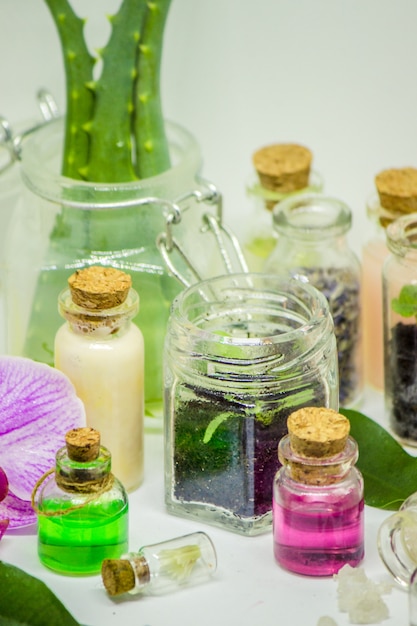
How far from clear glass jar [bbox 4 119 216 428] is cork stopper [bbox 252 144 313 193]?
8 centimetres

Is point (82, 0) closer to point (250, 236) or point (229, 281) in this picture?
point (250, 236)

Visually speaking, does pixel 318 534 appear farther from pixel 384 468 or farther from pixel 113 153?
pixel 113 153

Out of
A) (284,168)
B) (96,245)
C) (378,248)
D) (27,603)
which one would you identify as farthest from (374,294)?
(27,603)

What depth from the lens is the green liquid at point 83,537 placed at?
0.95 m

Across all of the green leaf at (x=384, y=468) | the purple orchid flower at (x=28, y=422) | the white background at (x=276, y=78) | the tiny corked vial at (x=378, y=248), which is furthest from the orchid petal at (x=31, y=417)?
the white background at (x=276, y=78)

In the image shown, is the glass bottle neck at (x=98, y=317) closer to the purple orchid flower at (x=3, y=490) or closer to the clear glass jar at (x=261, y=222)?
the purple orchid flower at (x=3, y=490)

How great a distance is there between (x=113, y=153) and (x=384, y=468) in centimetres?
36

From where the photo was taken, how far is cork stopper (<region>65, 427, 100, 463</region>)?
0.93m

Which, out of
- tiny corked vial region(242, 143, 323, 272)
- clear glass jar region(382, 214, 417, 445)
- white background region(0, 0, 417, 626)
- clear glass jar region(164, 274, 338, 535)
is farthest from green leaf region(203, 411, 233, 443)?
white background region(0, 0, 417, 626)

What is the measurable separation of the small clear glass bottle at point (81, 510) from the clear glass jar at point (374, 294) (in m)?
0.35

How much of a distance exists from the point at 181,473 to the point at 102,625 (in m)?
0.15

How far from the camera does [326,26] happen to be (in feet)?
4.63

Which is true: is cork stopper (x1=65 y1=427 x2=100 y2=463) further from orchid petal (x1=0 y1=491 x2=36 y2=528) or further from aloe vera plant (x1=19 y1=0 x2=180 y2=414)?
aloe vera plant (x1=19 y1=0 x2=180 y2=414)

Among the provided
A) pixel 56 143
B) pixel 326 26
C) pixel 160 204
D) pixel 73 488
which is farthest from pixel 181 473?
pixel 326 26
